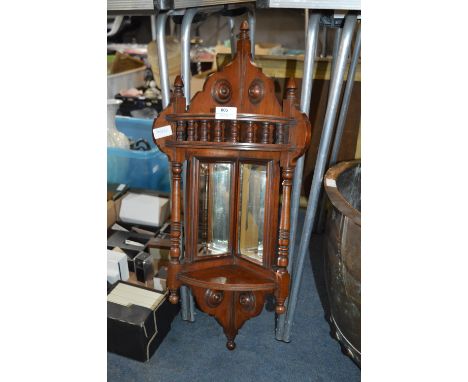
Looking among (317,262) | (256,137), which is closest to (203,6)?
(256,137)

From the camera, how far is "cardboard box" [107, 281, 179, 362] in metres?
1.21

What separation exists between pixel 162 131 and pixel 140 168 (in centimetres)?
114

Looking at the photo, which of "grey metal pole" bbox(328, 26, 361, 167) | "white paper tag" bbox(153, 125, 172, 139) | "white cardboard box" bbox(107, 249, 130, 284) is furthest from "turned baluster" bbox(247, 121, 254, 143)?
"white cardboard box" bbox(107, 249, 130, 284)

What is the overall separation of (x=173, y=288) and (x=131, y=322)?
0.23m

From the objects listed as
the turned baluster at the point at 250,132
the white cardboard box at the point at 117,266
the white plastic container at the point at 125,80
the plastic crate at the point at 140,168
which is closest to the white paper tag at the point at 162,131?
the turned baluster at the point at 250,132

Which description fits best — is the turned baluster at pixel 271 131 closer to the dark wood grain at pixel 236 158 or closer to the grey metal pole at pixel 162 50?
the dark wood grain at pixel 236 158

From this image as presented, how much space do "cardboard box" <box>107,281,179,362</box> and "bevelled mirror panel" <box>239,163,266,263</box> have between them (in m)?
0.39

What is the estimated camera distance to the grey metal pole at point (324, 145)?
95 cm

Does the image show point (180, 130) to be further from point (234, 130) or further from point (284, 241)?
point (284, 241)

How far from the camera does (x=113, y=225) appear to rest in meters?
1.81

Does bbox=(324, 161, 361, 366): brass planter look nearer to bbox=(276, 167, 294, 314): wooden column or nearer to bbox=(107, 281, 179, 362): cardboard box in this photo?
bbox=(276, 167, 294, 314): wooden column

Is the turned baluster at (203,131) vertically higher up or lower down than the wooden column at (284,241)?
higher up

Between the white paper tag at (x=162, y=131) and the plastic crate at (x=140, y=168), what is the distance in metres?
1.03
